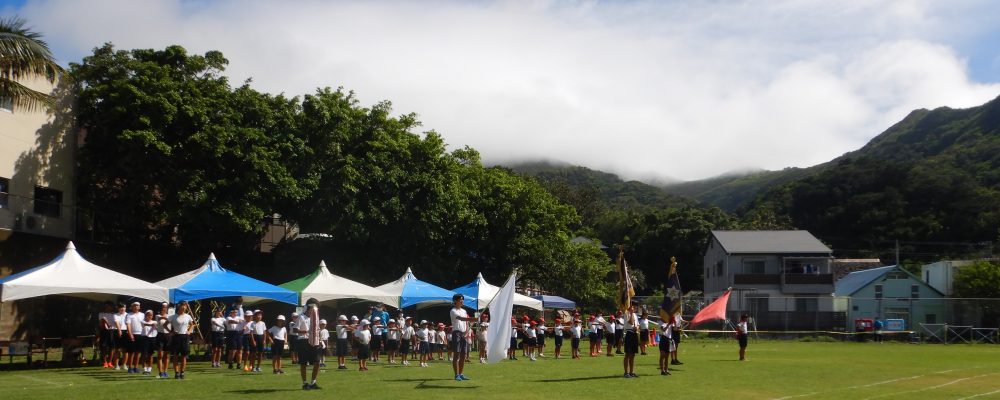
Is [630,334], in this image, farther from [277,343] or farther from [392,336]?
[392,336]

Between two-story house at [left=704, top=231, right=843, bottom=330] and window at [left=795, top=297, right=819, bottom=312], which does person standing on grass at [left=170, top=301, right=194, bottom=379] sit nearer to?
window at [left=795, top=297, right=819, bottom=312]

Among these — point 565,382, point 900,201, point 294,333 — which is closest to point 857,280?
point 900,201

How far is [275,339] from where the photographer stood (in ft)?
75.8

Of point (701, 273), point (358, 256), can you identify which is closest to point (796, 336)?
point (358, 256)

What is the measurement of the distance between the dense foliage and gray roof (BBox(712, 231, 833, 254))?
29463 millimetres

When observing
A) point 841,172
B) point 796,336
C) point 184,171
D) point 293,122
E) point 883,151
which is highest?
point 883,151

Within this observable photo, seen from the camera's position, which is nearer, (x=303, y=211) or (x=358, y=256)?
(x=303, y=211)

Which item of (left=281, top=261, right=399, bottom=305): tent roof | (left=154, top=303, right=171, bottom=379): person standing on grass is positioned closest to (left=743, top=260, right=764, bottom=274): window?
(left=281, top=261, right=399, bottom=305): tent roof

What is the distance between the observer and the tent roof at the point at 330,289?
1142 inches

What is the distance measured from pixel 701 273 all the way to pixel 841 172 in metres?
29.2

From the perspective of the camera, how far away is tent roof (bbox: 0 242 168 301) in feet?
73.8

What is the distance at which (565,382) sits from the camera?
20.2 meters

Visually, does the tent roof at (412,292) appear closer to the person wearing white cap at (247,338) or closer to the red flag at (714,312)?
the person wearing white cap at (247,338)

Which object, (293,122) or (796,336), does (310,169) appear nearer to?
(293,122)
